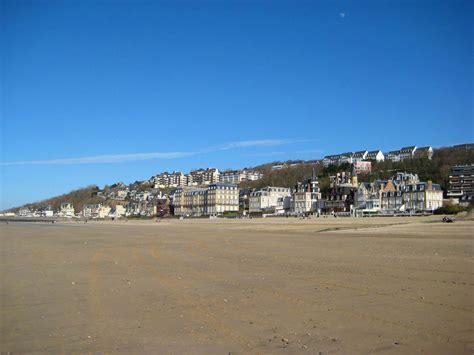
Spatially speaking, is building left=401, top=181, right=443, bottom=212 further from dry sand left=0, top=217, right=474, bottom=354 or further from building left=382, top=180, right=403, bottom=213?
dry sand left=0, top=217, right=474, bottom=354

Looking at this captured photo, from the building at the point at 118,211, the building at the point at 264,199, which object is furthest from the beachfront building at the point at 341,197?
the building at the point at 118,211

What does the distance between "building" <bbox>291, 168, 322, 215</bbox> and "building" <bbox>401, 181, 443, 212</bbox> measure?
20586 millimetres

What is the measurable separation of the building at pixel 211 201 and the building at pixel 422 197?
164 feet

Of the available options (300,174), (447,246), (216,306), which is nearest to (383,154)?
→ (300,174)

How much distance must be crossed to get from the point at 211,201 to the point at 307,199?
29.0m

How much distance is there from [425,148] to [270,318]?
6106 inches

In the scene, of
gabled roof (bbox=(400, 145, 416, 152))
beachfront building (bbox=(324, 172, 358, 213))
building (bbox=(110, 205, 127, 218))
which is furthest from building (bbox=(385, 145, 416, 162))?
building (bbox=(110, 205, 127, 218))

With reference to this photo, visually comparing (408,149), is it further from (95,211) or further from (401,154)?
(95,211)

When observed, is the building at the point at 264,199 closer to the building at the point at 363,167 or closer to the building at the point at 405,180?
the building at the point at 363,167

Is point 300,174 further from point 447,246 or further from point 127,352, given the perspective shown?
point 127,352

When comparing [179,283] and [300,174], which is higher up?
[300,174]

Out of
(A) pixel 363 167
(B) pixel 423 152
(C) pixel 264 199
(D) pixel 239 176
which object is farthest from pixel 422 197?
(D) pixel 239 176

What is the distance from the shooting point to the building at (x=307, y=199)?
357 feet

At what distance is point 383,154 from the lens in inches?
6427
